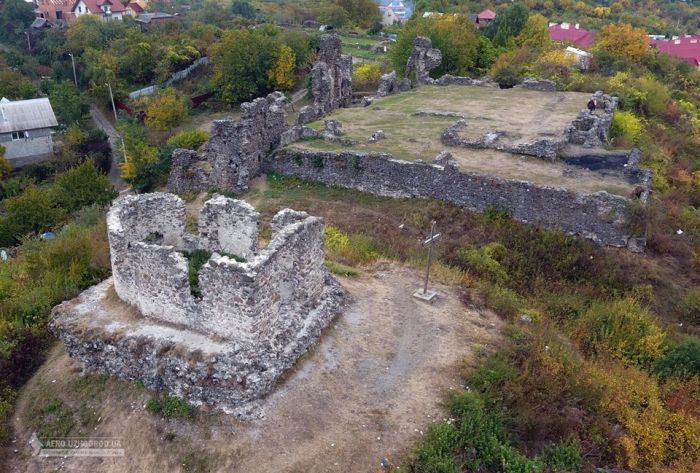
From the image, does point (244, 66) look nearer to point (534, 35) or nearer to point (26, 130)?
point (26, 130)

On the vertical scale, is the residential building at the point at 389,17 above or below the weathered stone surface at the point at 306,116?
above

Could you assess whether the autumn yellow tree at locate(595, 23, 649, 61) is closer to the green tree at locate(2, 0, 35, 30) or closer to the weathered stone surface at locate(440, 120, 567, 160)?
the weathered stone surface at locate(440, 120, 567, 160)

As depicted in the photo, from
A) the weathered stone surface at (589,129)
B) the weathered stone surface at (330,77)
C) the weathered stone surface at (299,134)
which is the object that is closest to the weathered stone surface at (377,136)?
the weathered stone surface at (299,134)

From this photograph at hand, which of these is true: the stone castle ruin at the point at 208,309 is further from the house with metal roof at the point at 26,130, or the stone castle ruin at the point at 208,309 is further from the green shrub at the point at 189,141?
the house with metal roof at the point at 26,130

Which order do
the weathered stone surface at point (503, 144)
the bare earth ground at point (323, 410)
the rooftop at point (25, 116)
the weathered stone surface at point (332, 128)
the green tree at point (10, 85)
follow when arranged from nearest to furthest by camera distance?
1. the bare earth ground at point (323, 410)
2. the weathered stone surface at point (503, 144)
3. the weathered stone surface at point (332, 128)
4. the rooftop at point (25, 116)
5. the green tree at point (10, 85)

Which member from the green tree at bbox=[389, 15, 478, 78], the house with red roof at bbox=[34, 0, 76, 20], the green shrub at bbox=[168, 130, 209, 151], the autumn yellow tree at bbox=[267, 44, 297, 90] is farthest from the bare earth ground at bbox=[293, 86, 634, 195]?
the house with red roof at bbox=[34, 0, 76, 20]

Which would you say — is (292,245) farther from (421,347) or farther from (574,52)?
(574,52)
